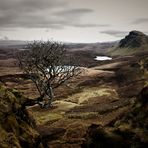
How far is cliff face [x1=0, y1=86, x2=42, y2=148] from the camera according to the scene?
1852 centimetres

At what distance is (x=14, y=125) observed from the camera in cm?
2080

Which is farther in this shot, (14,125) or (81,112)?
(81,112)

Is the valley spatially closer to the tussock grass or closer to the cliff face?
the tussock grass

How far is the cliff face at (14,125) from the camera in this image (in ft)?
60.7

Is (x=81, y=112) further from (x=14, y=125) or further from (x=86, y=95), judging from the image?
(x=14, y=125)

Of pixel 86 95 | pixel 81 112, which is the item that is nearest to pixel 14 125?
pixel 81 112

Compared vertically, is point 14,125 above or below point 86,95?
above

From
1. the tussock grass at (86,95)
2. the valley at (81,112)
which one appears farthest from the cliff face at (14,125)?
the tussock grass at (86,95)

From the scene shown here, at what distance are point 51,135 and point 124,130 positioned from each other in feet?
61.1

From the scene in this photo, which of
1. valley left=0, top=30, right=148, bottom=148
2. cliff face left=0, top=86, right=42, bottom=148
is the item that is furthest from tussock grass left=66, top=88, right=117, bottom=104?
cliff face left=0, top=86, right=42, bottom=148

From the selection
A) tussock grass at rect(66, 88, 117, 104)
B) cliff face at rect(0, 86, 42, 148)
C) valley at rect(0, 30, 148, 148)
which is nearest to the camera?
cliff face at rect(0, 86, 42, 148)

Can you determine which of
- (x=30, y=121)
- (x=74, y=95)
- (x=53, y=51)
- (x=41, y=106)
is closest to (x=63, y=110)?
(x=41, y=106)

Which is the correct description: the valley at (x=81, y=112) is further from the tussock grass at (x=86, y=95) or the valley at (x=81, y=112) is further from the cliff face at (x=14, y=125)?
the cliff face at (x=14, y=125)

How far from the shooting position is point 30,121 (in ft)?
80.6
